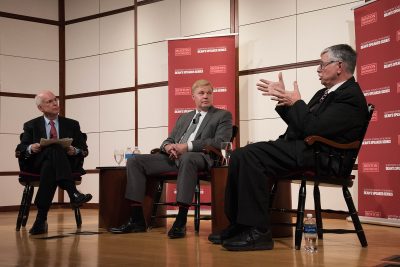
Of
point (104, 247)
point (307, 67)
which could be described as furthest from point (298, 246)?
point (307, 67)

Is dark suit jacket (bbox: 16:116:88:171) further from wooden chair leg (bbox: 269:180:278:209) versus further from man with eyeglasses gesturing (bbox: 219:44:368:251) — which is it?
man with eyeglasses gesturing (bbox: 219:44:368:251)

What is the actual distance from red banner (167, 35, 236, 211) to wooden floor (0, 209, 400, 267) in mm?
2371

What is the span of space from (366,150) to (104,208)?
8.01 ft

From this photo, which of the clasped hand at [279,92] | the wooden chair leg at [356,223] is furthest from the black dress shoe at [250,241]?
the clasped hand at [279,92]

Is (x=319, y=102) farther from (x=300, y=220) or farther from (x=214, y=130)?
(x=214, y=130)

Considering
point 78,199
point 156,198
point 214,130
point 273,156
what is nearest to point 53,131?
point 78,199

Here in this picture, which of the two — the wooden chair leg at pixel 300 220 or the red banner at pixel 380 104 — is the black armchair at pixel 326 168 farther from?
the red banner at pixel 380 104

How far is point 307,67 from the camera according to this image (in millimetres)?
6297

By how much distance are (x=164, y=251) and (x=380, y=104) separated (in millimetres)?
2756

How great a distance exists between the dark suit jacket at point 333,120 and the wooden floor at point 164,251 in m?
0.60

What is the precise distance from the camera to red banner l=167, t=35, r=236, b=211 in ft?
21.6

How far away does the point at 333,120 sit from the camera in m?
3.41

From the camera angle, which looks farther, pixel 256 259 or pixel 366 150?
pixel 366 150

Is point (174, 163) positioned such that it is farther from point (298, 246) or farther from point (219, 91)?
point (219, 91)
